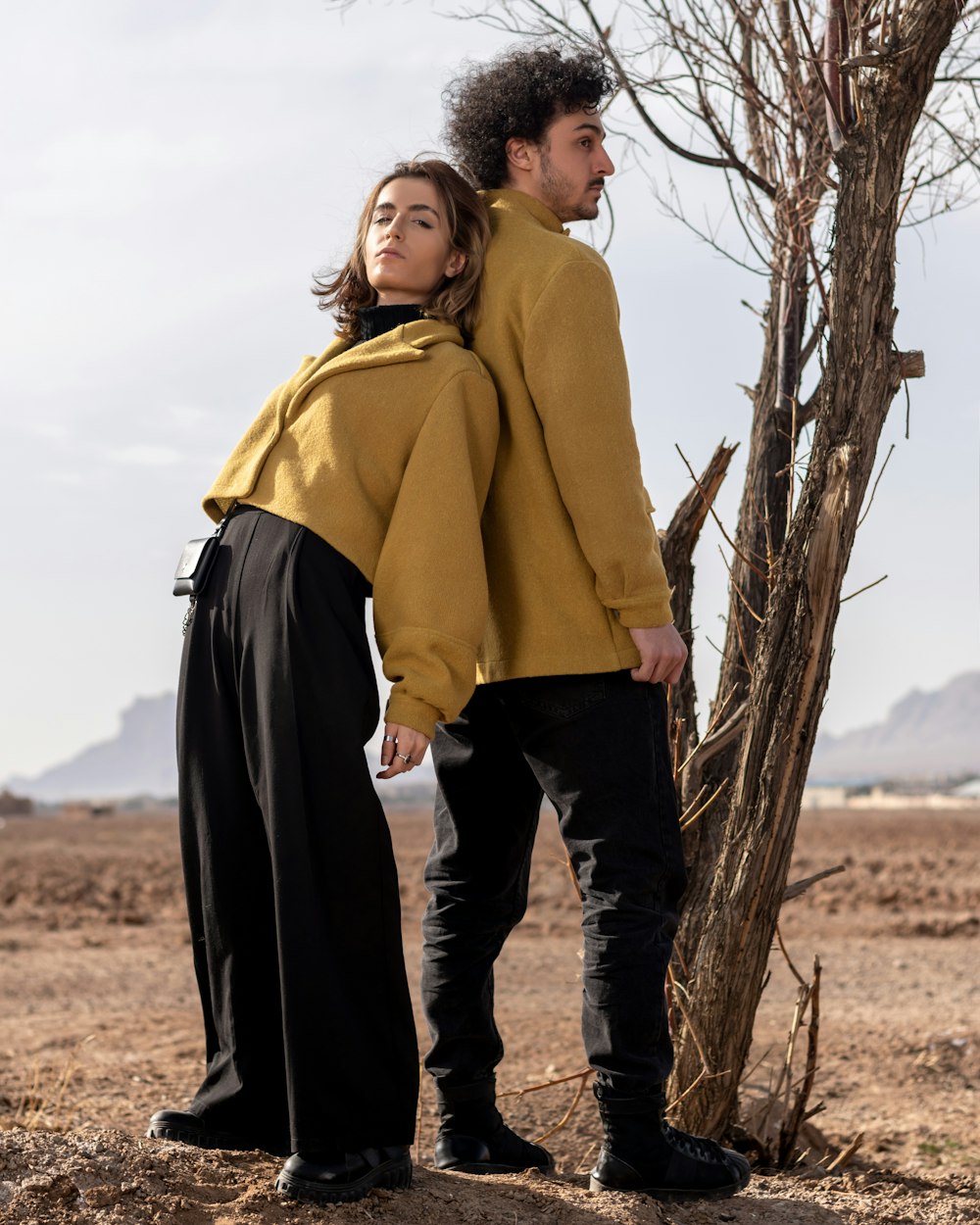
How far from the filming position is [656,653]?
2461 mm

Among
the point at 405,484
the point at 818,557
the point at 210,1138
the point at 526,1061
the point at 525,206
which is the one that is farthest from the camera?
the point at 526,1061

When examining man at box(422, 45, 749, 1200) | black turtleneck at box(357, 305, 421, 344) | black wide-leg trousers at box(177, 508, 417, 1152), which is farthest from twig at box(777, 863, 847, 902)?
black turtleneck at box(357, 305, 421, 344)

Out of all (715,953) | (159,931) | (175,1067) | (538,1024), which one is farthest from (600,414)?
(159,931)

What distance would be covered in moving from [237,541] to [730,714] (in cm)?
175

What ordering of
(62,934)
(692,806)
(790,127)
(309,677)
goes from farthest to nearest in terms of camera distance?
1. (62,934)
2. (790,127)
3. (692,806)
4. (309,677)

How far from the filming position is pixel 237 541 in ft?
8.20

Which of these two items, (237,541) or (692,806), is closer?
(237,541)

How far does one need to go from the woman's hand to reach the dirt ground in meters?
0.77

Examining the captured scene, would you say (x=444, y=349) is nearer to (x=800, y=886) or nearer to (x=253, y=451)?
(x=253, y=451)

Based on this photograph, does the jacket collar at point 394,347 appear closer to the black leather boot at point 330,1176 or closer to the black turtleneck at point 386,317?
the black turtleneck at point 386,317

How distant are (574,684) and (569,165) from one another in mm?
1103

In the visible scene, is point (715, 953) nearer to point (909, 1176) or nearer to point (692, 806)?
point (692, 806)

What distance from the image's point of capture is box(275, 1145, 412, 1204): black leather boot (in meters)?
2.28

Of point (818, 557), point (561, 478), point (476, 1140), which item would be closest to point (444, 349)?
point (561, 478)
